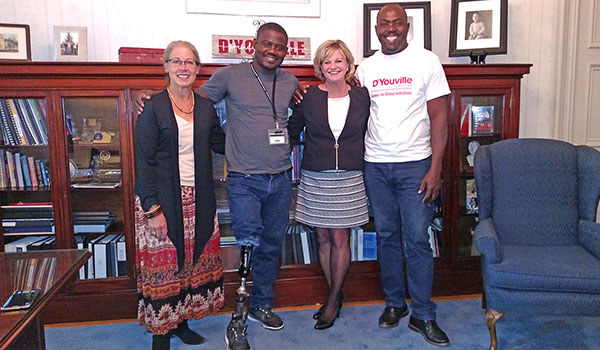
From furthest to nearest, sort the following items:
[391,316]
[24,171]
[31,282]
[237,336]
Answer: [24,171] → [391,316] → [237,336] → [31,282]

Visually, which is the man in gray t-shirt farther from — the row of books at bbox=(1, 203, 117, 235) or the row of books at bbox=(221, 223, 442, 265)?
the row of books at bbox=(1, 203, 117, 235)

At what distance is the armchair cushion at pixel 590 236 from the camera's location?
7.08ft

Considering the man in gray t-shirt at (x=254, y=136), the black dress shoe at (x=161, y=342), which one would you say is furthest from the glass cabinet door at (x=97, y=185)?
the man in gray t-shirt at (x=254, y=136)

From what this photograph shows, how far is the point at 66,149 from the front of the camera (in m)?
2.42

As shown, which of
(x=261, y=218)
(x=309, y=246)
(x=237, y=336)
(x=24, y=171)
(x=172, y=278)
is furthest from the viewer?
(x=309, y=246)

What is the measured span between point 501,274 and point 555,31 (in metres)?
2.00

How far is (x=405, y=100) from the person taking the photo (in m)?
2.20

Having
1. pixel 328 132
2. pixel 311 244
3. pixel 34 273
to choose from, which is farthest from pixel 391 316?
pixel 34 273

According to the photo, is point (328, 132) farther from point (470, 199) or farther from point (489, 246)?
point (470, 199)

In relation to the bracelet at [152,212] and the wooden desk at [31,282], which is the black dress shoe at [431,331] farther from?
the wooden desk at [31,282]

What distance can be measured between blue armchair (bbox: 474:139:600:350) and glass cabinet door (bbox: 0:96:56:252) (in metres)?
2.26

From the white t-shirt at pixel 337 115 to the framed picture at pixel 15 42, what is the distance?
67.8 inches

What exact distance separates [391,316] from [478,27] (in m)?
1.86

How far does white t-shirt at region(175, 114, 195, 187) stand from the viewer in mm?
2000
